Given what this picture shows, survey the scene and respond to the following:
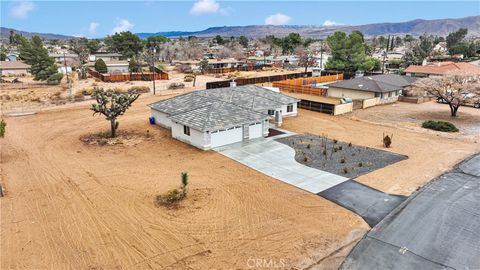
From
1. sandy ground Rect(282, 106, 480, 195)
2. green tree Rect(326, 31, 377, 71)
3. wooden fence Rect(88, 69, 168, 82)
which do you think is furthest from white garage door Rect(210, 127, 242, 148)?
green tree Rect(326, 31, 377, 71)

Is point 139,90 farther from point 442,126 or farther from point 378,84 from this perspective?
point 442,126

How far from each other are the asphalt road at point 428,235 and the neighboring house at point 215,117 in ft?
44.7

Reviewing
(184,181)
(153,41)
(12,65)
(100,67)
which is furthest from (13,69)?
(184,181)

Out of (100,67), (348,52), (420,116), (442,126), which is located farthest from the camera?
(100,67)

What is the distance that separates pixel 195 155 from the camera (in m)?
25.3

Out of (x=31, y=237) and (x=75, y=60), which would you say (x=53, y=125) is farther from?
(x=75, y=60)

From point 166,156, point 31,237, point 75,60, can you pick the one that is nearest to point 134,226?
point 31,237

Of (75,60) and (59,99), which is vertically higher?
(75,60)

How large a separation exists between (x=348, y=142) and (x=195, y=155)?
12.7 meters

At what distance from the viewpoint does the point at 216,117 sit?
89.6 feet

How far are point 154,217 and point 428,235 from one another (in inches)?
480

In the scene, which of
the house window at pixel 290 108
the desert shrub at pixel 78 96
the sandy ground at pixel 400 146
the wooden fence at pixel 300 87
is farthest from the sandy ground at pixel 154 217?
the wooden fence at pixel 300 87

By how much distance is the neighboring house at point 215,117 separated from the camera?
26.6m

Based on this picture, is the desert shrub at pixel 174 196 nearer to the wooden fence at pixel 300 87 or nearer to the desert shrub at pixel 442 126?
the desert shrub at pixel 442 126
